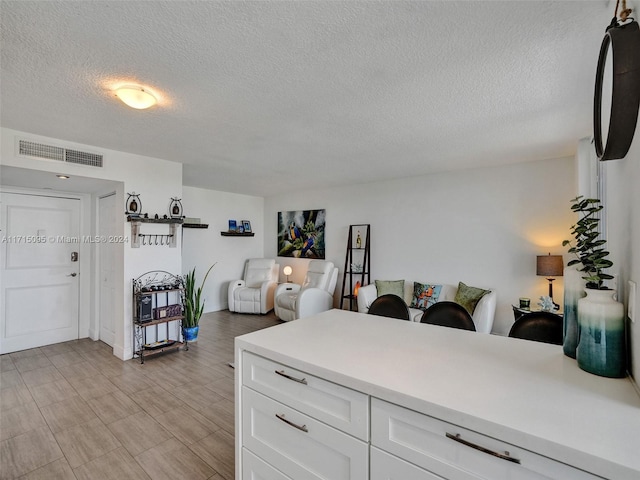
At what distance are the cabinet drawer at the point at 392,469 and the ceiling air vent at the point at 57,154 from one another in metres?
3.69

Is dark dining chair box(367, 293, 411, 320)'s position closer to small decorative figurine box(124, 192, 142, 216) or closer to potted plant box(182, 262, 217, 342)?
potted plant box(182, 262, 217, 342)

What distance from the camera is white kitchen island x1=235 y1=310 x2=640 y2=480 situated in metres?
0.74

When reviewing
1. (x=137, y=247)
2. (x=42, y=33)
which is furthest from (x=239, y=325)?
(x=42, y=33)

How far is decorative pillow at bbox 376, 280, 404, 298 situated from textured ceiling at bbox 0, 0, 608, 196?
83.2 inches

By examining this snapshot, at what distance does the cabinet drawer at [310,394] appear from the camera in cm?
105

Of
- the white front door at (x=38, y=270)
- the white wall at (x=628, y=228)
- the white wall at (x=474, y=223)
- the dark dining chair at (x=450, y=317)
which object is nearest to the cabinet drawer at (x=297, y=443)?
the white wall at (x=628, y=228)

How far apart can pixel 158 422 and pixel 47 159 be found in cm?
264

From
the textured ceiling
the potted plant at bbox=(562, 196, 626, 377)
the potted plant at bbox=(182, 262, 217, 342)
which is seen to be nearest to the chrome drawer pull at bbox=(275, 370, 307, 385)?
the potted plant at bbox=(562, 196, 626, 377)

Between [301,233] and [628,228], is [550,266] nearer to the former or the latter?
[628,228]

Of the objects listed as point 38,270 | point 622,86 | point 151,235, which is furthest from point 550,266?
point 38,270

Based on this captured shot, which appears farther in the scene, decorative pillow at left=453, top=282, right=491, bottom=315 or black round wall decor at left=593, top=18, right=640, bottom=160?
decorative pillow at left=453, top=282, right=491, bottom=315

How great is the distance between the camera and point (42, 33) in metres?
1.50

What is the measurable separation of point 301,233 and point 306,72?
14.5ft

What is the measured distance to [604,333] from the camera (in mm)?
996
